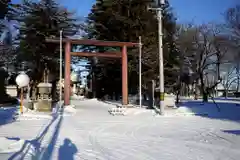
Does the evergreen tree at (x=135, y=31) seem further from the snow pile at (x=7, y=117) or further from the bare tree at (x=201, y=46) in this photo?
the snow pile at (x=7, y=117)

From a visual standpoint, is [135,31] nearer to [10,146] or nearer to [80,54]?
[80,54]

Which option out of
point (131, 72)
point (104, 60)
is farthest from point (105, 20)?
point (131, 72)

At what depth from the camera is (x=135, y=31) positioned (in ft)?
118

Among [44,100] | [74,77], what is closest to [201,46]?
[44,100]

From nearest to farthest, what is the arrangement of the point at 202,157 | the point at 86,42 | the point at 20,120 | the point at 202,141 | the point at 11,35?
the point at 202,157 < the point at 202,141 < the point at 20,120 < the point at 86,42 < the point at 11,35

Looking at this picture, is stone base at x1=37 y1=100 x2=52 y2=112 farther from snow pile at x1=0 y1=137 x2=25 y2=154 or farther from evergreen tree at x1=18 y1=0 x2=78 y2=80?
snow pile at x1=0 y1=137 x2=25 y2=154

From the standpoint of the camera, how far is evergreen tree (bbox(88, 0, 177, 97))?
3481cm

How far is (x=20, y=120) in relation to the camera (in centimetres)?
1708

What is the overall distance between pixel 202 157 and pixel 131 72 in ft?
93.7

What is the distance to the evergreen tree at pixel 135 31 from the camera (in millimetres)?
34812

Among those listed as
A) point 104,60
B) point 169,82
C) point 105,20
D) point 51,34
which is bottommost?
point 169,82

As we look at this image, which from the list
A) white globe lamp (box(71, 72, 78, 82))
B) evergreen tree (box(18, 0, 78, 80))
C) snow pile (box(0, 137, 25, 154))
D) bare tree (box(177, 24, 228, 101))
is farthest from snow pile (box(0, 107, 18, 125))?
white globe lamp (box(71, 72, 78, 82))

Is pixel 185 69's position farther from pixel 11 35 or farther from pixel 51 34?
pixel 11 35

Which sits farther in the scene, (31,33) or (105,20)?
(105,20)
